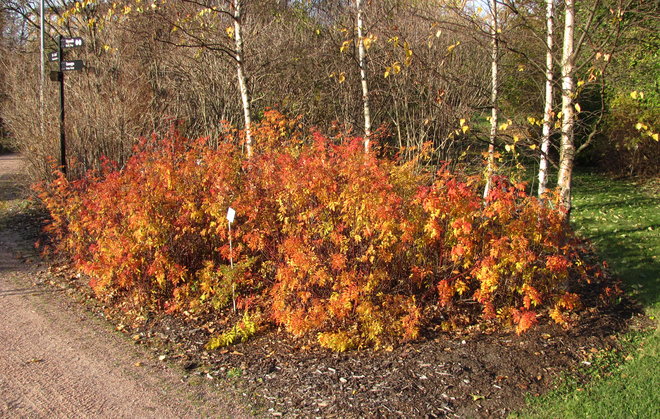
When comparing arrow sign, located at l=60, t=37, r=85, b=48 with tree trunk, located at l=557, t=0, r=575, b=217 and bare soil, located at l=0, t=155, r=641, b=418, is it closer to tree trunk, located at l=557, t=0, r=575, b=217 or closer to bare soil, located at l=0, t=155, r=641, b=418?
bare soil, located at l=0, t=155, r=641, b=418

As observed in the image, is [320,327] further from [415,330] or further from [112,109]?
[112,109]

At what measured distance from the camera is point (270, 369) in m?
4.91

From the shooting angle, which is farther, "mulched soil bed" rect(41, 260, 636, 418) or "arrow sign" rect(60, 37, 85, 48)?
"arrow sign" rect(60, 37, 85, 48)

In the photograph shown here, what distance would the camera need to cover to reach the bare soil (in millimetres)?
4258

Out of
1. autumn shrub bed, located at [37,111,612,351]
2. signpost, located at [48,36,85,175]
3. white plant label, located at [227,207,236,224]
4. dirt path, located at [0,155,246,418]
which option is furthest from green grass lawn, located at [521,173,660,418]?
signpost, located at [48,36,85,175]

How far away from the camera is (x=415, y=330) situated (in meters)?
5.12

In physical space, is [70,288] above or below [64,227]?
below

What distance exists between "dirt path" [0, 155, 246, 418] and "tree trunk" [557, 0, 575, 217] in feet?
14.3

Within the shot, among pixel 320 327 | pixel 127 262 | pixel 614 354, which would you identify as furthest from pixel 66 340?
pixel 614 354

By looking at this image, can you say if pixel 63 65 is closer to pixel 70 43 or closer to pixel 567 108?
pixel 70 43

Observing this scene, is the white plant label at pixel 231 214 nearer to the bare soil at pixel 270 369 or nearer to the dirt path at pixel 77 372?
the bare soil at pixel 270 369

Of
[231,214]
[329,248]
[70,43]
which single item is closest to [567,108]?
[329,248]

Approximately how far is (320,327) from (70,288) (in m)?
3.85

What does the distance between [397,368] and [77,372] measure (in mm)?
2844
